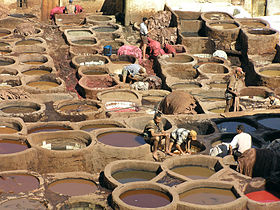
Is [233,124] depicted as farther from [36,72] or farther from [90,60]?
[36,72]

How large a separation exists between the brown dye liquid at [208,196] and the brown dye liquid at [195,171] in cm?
107

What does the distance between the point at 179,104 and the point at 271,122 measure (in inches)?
118

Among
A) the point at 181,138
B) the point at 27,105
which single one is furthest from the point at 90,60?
the point at 181,138

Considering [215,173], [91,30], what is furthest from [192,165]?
[91,30]

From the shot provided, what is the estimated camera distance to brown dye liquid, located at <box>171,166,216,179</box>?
18594 millimetres

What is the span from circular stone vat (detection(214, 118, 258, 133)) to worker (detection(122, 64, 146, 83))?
498 centimetres

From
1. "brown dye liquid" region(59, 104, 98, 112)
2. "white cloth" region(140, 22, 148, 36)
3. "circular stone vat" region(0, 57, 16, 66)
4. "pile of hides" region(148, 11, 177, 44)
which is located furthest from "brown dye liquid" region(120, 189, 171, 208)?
"pile of hides" region(148, 11, 177, 44)

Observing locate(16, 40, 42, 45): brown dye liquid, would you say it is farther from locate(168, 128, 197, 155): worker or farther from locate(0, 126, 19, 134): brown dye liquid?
locate(168, 128, 197, 155): worker

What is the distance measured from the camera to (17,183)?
17.6 meters

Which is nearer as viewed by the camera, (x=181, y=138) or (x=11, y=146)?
(x=11, y=146)

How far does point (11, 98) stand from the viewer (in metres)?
23.0

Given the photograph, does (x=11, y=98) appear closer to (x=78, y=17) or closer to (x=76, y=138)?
(x=76, y=138)

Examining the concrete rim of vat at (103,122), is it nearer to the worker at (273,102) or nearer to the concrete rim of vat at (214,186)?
the concrete rim of vat at (214,186)

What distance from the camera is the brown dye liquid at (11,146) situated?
19.0m
